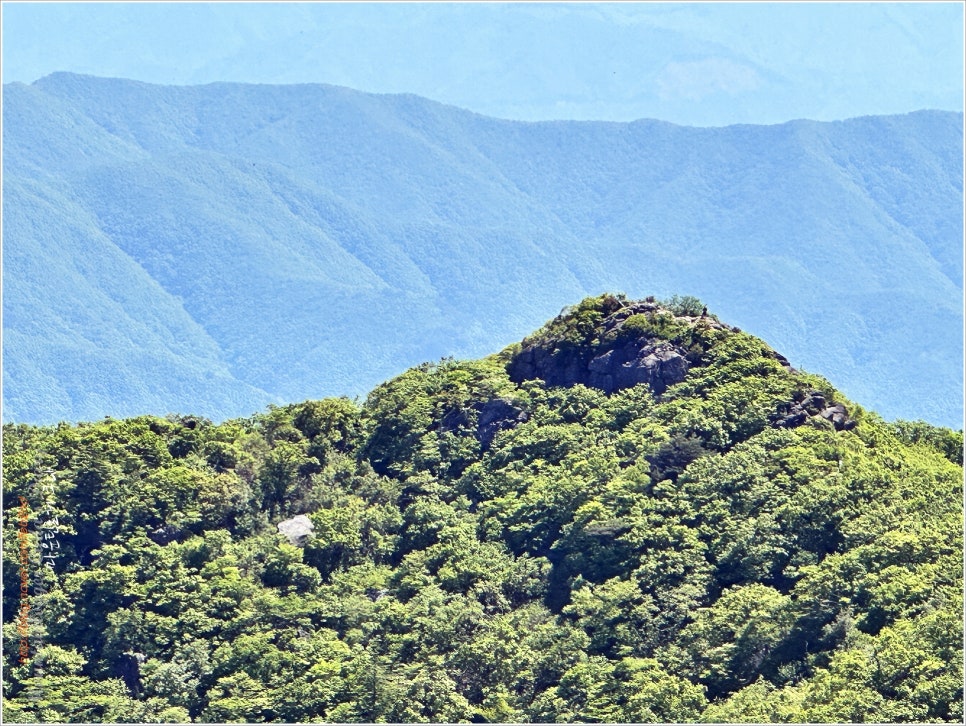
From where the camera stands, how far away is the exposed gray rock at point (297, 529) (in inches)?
2152

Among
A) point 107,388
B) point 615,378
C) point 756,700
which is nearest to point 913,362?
point 107,388

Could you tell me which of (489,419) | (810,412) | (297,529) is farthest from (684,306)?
(297,529)

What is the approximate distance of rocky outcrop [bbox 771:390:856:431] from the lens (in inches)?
2184

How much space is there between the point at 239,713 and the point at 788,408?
16917mm

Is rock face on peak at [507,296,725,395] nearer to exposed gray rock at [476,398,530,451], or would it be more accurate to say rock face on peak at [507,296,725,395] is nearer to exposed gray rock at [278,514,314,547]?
exposed gray rock at [476,398,530,451]

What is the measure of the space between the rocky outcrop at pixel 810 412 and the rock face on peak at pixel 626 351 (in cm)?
301

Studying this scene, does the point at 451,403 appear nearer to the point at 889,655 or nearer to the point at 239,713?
the point at 239,713

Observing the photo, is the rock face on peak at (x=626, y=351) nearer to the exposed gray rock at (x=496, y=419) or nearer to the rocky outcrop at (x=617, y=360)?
the rocky outcrop at (x=617, y=360)

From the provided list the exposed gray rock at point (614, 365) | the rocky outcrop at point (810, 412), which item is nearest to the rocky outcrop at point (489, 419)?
the exposed gray rock at point (614, 365)

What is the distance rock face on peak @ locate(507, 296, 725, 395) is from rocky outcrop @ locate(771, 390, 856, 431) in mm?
3006

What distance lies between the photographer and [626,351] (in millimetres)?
58094

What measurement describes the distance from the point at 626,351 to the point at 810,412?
17.8 ft

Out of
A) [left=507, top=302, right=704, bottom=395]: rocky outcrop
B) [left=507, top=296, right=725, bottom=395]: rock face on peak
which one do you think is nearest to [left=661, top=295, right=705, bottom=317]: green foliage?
[left=507, top=296, right=725, bottom=395]: rock face on peak

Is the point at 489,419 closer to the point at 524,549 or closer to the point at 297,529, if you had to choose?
the point at 524,549
